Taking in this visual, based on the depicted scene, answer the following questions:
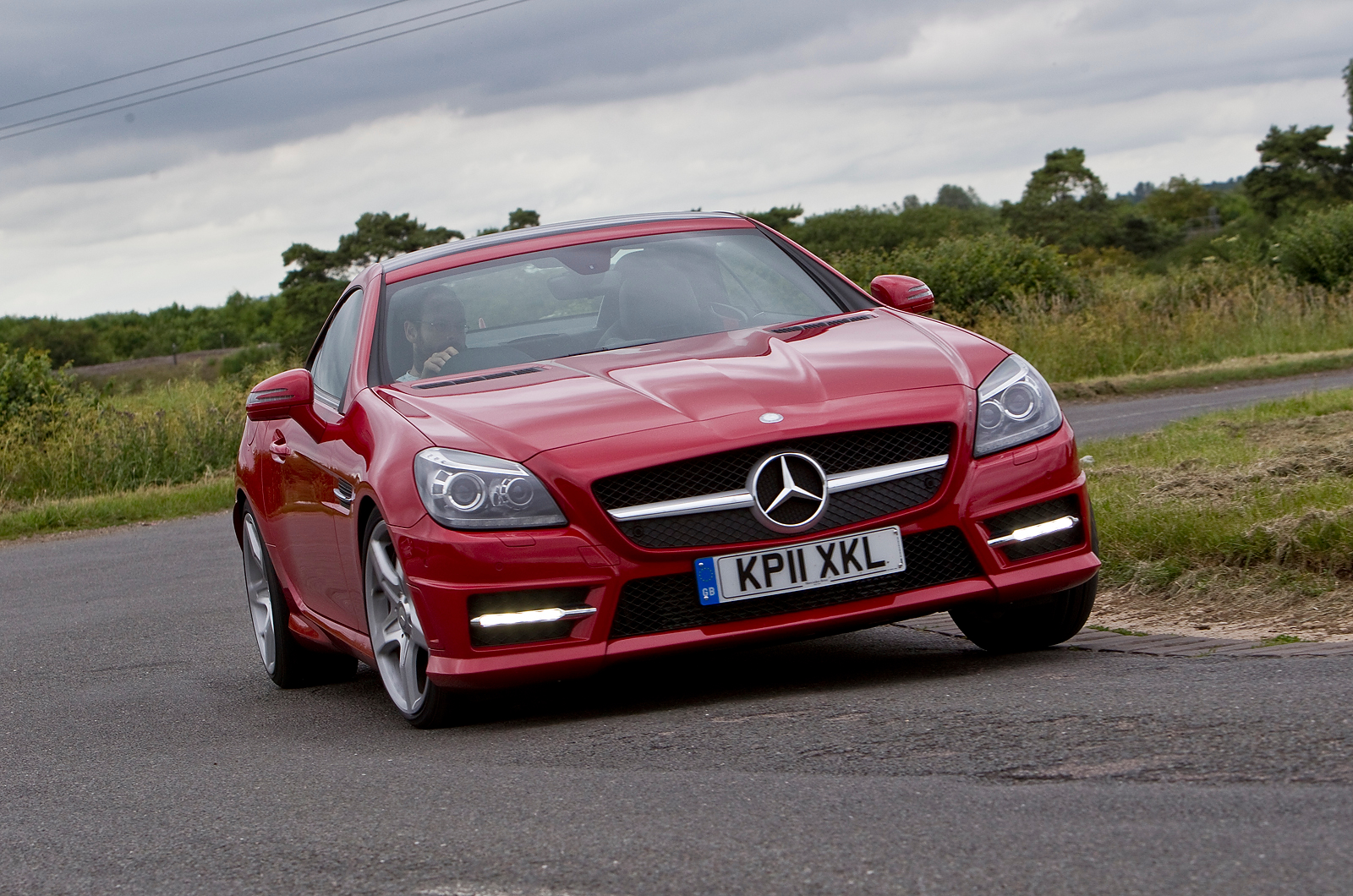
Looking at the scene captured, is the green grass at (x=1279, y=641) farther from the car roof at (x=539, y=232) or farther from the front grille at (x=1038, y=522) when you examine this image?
the car roof at (x=539, y=232)

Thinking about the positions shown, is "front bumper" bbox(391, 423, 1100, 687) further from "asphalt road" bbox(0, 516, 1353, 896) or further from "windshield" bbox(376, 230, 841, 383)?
"windshield" bbox(376, 230, 841, 383)

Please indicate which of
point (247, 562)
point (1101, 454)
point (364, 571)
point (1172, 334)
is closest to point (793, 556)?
point (364, 571)

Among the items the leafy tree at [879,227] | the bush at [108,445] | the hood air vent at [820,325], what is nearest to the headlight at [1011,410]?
the hood air vent at [820,325]

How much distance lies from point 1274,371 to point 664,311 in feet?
55.1

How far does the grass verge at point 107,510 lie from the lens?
17047 mm

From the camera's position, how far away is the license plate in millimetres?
4805

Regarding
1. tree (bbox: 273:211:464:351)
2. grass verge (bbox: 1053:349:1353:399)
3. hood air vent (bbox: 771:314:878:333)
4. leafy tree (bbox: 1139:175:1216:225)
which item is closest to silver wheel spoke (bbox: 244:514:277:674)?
hood air vent (bbox: 771:314:878:333)

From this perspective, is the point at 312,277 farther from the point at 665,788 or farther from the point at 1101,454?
the point at 665,788

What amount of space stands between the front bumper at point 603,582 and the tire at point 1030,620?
10.5 inches

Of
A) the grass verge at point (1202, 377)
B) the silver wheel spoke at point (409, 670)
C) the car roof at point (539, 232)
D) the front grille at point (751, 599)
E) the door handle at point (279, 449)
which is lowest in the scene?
the grass verge at point (1202, 377)

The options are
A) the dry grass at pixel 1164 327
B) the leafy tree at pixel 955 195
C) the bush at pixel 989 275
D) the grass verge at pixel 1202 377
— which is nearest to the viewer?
→ the grass verge at pixel 1202 377

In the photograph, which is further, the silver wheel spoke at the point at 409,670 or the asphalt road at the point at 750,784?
the silver wheel spoke at the point at 409,670

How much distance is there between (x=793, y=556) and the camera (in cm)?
483

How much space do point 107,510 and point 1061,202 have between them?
258ft
